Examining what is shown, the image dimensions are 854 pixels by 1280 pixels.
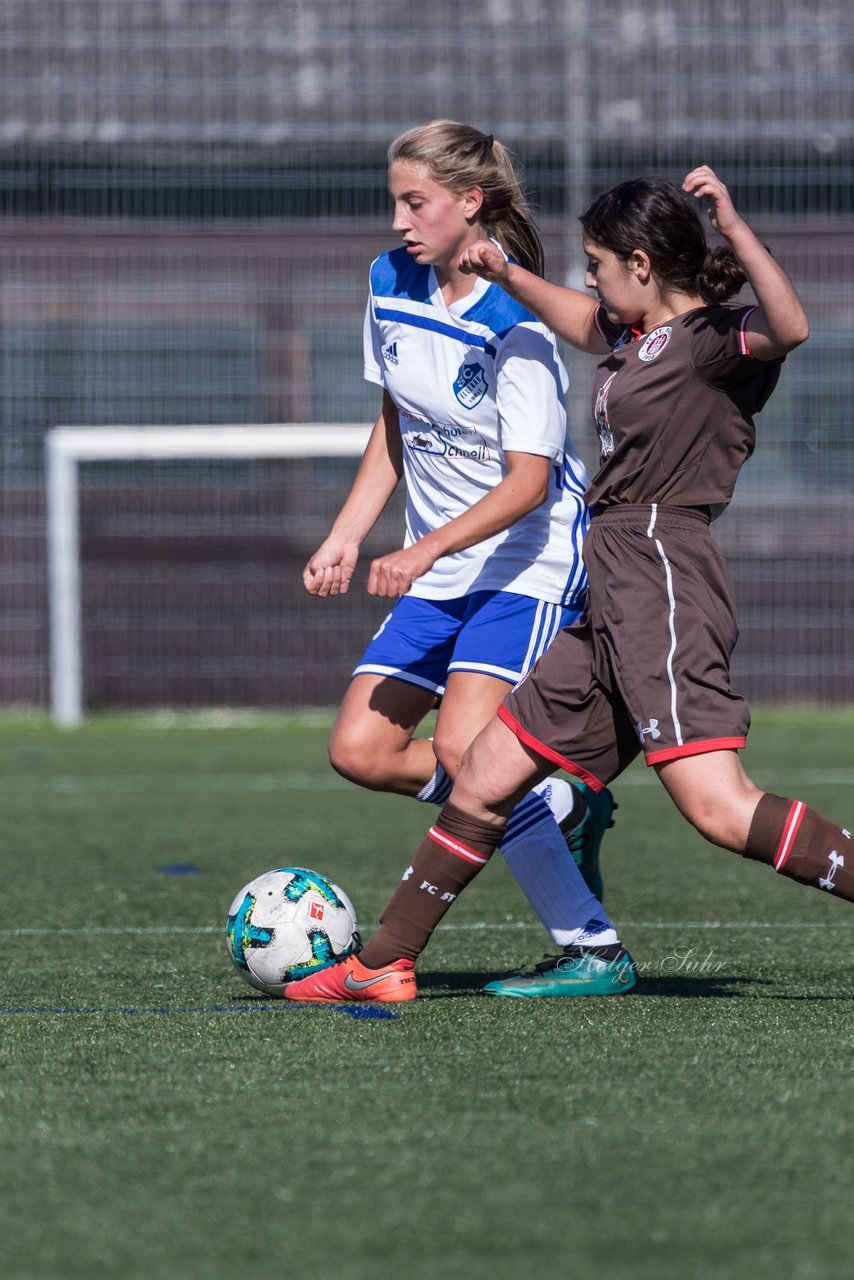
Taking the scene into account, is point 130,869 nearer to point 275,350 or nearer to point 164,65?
point 275,350

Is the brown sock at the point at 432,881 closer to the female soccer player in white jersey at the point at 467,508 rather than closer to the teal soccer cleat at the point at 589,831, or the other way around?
the female soccer player in white jersey at the point at 467,508

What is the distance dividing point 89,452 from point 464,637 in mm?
8836

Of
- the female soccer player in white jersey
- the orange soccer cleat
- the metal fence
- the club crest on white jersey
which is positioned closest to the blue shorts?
the female soccer player in white jersey

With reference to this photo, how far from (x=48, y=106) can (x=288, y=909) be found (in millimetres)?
10689

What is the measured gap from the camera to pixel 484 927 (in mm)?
5113

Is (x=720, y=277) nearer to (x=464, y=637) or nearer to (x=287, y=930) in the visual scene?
(x=464, y=637)

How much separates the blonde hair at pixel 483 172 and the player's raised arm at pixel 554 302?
0.24 m

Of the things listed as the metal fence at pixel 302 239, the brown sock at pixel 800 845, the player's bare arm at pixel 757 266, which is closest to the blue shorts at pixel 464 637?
the brown sock at pixel 800 845

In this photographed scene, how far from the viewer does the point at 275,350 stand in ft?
43.1

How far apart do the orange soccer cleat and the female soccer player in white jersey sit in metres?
0.33

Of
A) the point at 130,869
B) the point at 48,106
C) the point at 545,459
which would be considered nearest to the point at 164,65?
the point at 48,106

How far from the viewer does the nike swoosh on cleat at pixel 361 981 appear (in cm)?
385

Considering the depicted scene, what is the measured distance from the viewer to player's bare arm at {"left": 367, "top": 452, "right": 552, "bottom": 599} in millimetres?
3764

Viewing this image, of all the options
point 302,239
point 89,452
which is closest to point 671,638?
point 89,452
